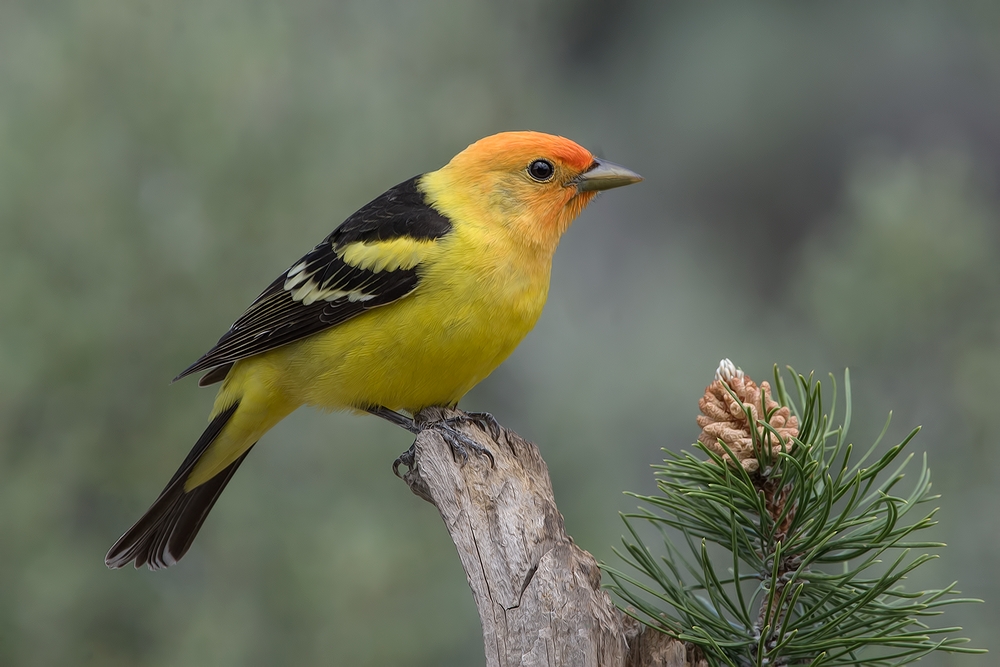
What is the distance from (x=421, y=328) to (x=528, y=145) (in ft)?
1.67

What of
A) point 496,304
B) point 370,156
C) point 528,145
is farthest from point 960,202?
point 370,156

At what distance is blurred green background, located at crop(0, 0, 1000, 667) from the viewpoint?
2439 mm

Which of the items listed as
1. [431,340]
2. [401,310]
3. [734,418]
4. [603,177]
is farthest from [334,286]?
[734,418]

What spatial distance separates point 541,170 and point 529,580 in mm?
1032

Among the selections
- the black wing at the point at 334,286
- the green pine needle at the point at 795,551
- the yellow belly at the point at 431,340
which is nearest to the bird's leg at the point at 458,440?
the yellow belly at the point at 431,340

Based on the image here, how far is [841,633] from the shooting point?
103 centimetres

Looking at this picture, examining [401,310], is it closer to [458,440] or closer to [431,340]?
[431,340]

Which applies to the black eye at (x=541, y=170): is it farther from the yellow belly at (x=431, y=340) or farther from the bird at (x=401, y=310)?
the yellow belly at (x=431, y=340)

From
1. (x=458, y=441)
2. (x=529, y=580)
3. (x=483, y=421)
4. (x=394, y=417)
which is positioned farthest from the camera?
(x=394, y=417)

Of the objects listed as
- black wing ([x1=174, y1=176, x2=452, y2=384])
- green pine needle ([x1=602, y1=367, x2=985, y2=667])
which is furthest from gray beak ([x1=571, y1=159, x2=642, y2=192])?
green pine needle ([x1=602, y1=367, x2=985, y2=667])

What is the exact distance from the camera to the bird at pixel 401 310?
1776mm

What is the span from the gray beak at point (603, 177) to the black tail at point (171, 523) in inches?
38.7

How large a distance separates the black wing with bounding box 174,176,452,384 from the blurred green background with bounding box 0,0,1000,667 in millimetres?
600

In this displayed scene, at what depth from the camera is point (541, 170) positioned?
1969 mm
